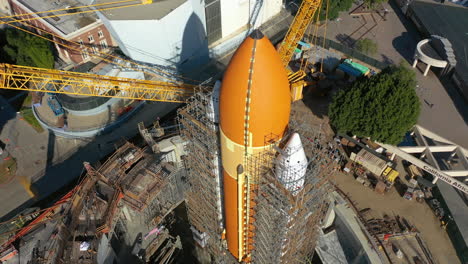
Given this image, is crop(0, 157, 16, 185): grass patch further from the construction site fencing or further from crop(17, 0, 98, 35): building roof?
the construction site fencing

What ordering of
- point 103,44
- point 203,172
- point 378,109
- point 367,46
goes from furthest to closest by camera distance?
point 367,46 → point 103,44 → point 378,109 → point 203,172

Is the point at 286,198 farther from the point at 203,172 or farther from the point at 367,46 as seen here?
the point at 367,46

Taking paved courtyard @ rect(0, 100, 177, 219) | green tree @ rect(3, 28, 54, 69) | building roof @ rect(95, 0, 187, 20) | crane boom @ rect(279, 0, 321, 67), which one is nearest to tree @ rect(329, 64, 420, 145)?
crane boom @ rect(279, 0, 321, 67)

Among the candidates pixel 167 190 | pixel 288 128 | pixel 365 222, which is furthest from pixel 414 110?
pixel 167 190

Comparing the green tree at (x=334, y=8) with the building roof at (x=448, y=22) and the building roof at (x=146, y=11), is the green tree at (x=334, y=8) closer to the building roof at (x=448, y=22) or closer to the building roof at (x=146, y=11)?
the building roof at (x=448, y=22)

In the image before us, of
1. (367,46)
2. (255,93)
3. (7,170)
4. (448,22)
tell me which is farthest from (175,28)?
(448,22)

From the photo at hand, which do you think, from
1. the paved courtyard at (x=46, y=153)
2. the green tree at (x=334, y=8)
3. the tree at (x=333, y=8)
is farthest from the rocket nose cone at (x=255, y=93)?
the green tree at (x=334, y=8)
